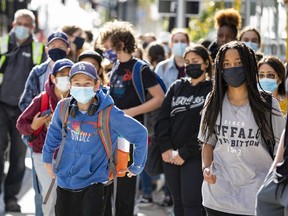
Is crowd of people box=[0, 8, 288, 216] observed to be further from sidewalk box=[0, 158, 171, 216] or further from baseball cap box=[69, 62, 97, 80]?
sidewalk box=[0, 158, 171, 216]

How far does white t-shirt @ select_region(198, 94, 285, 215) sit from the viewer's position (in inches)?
253

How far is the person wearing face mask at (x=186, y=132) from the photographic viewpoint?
8242mm

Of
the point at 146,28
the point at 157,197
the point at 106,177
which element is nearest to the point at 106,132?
the point at 106,177

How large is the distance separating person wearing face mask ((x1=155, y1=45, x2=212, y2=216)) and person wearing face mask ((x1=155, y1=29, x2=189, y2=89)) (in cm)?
242

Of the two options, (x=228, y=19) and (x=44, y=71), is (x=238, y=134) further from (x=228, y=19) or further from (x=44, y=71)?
(x=228, y=19)

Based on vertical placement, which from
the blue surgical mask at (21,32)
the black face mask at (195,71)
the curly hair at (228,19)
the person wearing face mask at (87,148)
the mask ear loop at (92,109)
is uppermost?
the curly hair at (228,19)

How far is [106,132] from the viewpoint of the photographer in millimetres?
7160

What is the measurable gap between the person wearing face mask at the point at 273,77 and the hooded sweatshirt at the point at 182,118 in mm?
541

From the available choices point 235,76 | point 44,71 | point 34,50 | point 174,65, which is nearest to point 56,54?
point 44,71

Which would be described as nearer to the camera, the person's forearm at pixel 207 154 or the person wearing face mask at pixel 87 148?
the person's forearm at pixel 207 154

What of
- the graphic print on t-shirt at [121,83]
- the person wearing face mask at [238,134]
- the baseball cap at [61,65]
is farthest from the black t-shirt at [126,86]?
the person wearing face mask at [238,134]

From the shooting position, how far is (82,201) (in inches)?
283

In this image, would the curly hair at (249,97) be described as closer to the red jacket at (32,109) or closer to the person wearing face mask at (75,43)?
the red jacket at (32,109)

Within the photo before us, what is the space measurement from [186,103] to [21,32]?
336 cm
